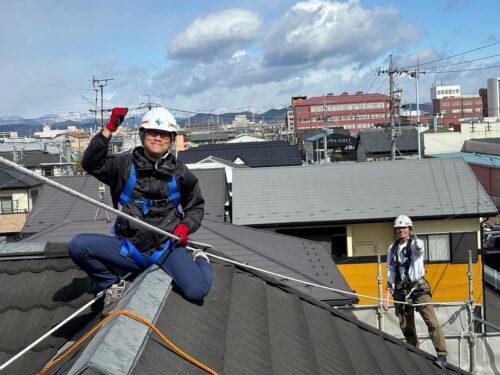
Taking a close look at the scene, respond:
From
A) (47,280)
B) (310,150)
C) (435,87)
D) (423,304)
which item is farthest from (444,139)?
(435,87)

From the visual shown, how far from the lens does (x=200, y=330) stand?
2582mm

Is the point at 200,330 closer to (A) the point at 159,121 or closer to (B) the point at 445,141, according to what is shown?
(A) the point at 159,121

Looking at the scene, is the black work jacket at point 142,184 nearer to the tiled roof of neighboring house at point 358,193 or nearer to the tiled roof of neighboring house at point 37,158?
the tiled roof of neighboring house at point 358,193

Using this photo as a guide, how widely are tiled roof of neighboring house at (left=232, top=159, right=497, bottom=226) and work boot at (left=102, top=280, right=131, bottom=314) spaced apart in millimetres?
16219

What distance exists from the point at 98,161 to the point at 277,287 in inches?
63.7

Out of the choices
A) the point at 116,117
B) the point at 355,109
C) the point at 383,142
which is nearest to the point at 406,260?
the point at 116,117

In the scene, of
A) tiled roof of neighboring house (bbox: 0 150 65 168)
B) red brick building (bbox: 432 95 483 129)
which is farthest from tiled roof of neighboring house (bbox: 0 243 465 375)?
red brick building (bbox: 432 95 483 129)

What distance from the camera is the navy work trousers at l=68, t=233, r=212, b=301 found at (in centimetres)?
299

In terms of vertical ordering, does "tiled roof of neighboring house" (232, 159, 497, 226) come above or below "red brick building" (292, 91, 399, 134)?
below

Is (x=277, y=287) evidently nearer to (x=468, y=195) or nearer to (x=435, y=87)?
(x=468, y=195)

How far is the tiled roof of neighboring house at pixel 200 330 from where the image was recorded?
2129 mm

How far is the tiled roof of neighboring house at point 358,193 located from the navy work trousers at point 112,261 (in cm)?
1607

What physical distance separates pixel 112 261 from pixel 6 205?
1300 inches

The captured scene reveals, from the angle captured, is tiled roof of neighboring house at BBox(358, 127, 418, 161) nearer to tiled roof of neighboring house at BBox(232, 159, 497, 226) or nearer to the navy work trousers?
tiled roof of neighboring house at BBox(232, 159, 497, 226)
